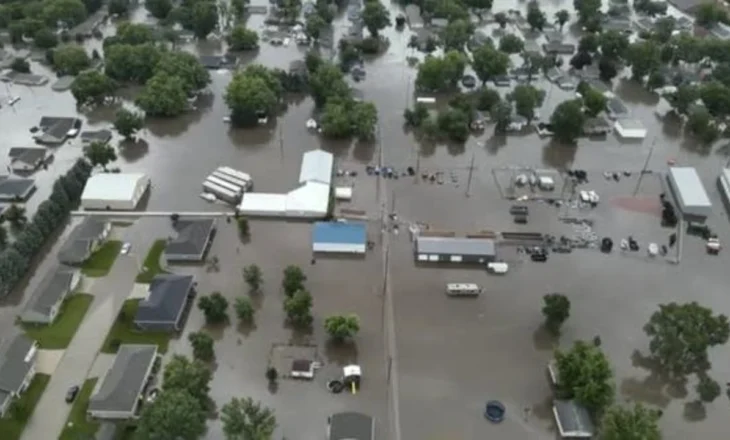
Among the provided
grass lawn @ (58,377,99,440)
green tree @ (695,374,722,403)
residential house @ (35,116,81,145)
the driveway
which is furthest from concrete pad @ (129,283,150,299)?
green tree @ (695,374,722,403)

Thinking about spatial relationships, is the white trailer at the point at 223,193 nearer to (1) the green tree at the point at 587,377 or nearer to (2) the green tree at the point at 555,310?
(2) the green tree at the point at 555,310

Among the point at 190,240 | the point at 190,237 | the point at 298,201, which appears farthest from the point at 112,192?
the point at 298,201

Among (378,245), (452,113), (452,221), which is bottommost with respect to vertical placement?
(378,245)

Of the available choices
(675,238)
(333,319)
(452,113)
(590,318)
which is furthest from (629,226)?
(333,319)

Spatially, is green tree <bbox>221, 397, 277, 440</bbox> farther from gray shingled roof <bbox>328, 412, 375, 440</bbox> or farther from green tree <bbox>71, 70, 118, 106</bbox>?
green tree <bbox>71, 70, 118, 106</bbox>

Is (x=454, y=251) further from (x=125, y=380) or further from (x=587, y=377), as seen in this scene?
(x=125, y=380)

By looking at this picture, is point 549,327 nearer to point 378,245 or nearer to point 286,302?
point 378,245
